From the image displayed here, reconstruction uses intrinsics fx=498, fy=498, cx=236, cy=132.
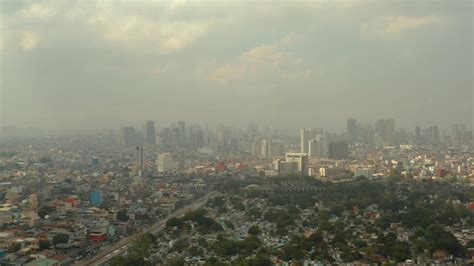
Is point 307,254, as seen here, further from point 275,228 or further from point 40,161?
point 40,161

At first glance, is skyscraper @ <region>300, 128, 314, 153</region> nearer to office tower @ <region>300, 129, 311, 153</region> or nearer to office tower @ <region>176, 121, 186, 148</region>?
office tower @ <region>300, 129, 311, 153</region>

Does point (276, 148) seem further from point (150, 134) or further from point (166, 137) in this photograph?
point (150, 134)

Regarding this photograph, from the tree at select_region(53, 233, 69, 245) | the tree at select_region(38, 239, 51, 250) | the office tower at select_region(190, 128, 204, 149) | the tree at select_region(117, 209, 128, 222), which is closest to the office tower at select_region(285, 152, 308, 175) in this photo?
the office tower at select_region(190, 128, 204, 149)

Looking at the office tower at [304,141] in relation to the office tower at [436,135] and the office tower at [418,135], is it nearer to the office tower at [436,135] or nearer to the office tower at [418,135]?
the office tower at [418,135]

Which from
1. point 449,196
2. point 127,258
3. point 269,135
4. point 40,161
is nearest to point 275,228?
point 127,258

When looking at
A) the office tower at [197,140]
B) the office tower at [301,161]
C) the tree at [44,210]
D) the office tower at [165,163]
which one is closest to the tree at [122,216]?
the tree at [44,210]
